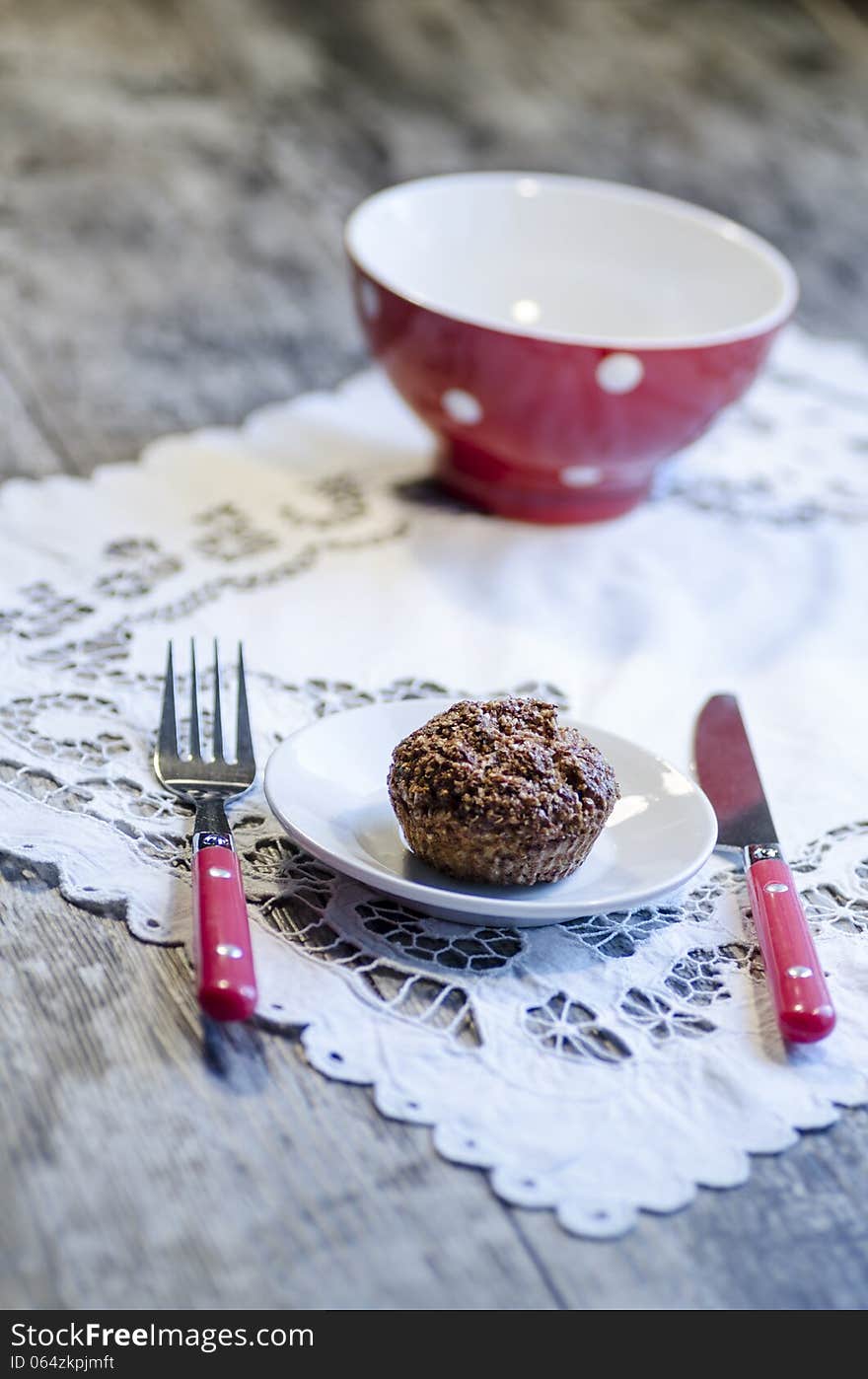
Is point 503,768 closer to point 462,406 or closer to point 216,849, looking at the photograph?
point 216,849

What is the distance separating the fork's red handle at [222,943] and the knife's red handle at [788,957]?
26cm

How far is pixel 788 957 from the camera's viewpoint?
72cm

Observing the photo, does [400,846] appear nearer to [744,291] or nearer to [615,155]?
[744,291]

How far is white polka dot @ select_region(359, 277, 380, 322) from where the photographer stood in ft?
4.05

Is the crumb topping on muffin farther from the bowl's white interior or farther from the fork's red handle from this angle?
the bowl's white interior

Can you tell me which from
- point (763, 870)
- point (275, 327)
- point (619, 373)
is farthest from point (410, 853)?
point (275, 327)

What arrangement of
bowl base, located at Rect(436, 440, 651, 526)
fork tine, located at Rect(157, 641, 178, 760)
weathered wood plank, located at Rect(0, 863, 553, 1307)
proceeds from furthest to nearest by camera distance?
1. bowl base, located at Rect(436, 440, 651, 526)
2. fork tine, located at Rect(157, 641, 178, 760)
3. weathered wood plank, located at Rect(0, 863, 553, 1307)

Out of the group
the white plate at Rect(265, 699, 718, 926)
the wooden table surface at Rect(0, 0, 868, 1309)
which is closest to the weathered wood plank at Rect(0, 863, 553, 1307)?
the wooden table surface at Rect(0, 0, 868, 1309)

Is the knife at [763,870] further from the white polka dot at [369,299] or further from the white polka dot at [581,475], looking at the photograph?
the white polka dot at [369,299]

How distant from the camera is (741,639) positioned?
1135mm

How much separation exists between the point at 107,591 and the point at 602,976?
54cm

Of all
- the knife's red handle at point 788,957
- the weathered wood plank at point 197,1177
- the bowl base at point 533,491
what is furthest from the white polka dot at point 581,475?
the weathered wood plank at point 197,1177

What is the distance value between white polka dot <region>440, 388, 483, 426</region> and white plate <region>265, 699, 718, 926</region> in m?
0.42

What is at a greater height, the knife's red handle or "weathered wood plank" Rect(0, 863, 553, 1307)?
the knife's red handle
